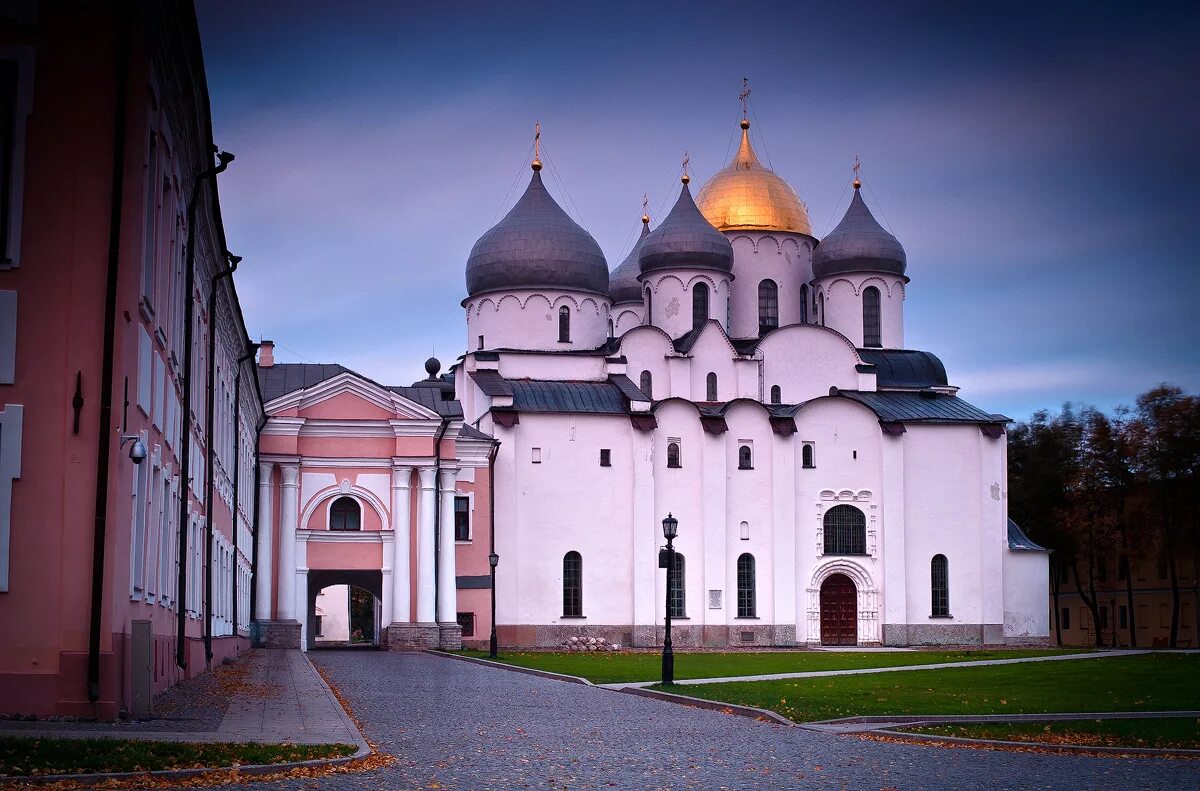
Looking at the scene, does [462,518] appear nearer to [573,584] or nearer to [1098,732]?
[573,584]

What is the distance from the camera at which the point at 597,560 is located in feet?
204

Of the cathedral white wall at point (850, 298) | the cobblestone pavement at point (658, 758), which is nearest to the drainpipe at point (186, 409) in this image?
the cobblestone pavement at point (658, 758)

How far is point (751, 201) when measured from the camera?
7162 centimetres

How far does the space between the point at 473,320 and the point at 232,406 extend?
2783 centimetres

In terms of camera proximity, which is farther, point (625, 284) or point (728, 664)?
point (625, 284)

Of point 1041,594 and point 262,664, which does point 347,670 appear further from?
point 1041,594

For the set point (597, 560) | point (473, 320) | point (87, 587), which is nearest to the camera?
point (87, 587)

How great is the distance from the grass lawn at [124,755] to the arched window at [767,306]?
2219 inches

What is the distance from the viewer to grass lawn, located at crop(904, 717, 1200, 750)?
18031 millimetres

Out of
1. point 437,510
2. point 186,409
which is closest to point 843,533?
point 437,510

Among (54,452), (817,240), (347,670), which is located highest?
(817,240)

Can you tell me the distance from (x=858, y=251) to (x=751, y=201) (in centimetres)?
531

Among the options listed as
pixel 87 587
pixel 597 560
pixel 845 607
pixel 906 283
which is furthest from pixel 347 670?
pixel 906 283

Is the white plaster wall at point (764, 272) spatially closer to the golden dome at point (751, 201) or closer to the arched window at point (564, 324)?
the golden dome at point (751, 201)
